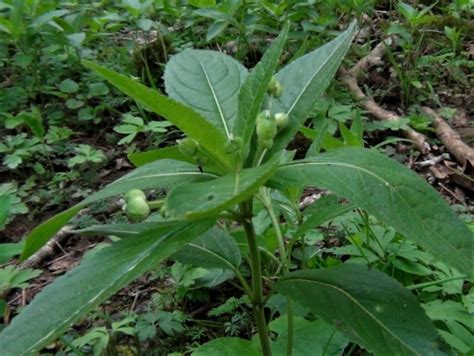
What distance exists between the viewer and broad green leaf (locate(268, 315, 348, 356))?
151 cm

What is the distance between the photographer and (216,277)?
74.0 inches

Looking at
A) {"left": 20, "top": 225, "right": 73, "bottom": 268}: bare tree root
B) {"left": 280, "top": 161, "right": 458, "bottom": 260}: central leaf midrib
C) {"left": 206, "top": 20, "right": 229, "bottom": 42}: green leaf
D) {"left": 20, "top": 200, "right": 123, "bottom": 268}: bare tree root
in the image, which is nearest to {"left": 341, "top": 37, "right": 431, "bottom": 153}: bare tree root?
{"left": 206, "top": 20, "right": 229, "bottom": 42}: green leaf

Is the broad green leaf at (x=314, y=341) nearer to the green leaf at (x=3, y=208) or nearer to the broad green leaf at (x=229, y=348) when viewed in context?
the broad green leaf at (x=229, y=348)

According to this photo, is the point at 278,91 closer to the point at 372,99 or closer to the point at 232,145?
the point at 232,145

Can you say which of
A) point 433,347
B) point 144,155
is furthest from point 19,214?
point 433,347

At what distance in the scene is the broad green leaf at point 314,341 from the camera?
4.97 feet

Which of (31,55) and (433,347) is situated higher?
(433,347)

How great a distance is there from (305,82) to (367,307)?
0.48 metres

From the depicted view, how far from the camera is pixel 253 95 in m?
1.05

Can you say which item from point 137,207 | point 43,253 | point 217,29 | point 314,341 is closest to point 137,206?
point 137,207

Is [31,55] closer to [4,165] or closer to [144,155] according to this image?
[4,165]

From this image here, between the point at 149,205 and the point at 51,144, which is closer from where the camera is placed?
the point at 149,205

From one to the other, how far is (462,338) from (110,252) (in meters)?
→ 1.01

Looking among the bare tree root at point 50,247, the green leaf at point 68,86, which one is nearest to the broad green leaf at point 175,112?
the bare tree root at point 50,247
